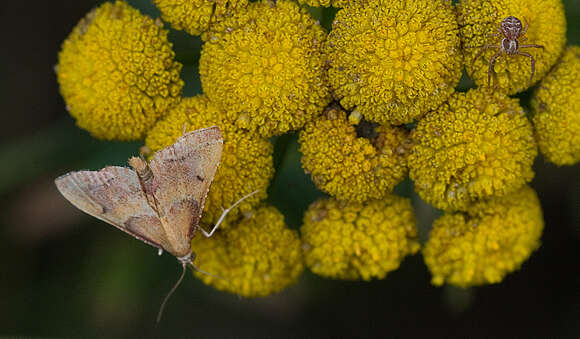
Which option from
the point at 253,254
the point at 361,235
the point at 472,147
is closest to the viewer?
the point at 472,147

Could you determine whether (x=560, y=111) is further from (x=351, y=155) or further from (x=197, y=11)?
(x=197, y=11)

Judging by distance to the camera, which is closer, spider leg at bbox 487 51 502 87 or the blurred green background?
spider leg at bbox 487 51 502 87

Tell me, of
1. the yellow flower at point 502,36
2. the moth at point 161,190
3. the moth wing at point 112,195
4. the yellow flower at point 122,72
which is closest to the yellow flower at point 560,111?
the yellow flower at point 502,36

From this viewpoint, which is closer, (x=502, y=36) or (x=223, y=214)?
(x=502, y=36)

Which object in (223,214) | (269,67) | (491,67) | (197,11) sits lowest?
(223,214)

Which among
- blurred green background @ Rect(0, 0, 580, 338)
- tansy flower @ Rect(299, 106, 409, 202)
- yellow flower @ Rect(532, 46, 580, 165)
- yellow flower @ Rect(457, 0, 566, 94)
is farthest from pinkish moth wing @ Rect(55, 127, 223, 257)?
yellow flower @ Rect(532, 46, 580, 165)

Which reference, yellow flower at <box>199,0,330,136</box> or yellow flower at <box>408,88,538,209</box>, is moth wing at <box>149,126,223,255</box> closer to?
yellow flower at <box>199,0,330,136</box>

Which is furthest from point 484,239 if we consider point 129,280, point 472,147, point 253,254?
point 129,280

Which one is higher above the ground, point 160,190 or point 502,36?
point 502,36
